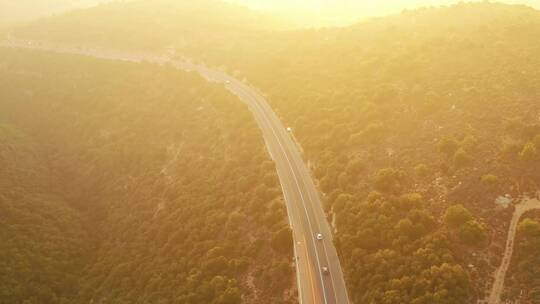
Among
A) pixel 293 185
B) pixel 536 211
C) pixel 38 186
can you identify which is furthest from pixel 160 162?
pixel 536 211

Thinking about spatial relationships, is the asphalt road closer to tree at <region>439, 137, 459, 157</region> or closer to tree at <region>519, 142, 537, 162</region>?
tree at <region>439, 137, 459, 157</region>

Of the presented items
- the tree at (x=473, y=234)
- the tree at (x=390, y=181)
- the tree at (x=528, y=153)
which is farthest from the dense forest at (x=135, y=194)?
the tree at (x=528, y=153)

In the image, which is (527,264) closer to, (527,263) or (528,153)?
(527,263)

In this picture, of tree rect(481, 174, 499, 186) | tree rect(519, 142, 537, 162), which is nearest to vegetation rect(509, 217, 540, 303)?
tree rect(481, 174, 499, 186)

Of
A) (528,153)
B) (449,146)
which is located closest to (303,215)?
(449,146)

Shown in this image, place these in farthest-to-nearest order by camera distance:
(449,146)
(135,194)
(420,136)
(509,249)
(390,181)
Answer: (135,194) < (420,136) < (449,146) < (390,181) < (509,249)

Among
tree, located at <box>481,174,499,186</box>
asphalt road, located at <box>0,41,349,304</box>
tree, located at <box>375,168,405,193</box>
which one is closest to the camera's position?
asphalt road, located at <box>0,41,349,304</box>

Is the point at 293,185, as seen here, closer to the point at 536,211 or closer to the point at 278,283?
the point at 278,283
